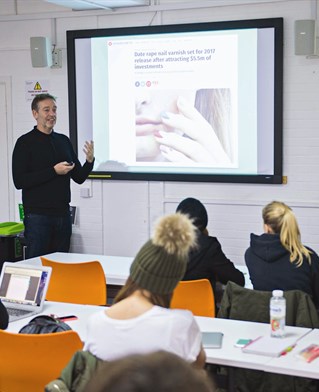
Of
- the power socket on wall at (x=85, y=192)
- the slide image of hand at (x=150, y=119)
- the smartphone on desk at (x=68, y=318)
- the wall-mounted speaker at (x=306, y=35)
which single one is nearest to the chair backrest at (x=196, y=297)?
the smartphone on desk at (x=68, y=318)

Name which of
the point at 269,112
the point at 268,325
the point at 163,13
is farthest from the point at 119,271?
the point at 163,13

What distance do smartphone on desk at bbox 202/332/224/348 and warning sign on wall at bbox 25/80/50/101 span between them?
15.1 feet

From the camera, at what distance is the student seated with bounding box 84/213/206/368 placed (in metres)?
2.26

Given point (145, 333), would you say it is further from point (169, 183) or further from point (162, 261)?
point (169, 183)

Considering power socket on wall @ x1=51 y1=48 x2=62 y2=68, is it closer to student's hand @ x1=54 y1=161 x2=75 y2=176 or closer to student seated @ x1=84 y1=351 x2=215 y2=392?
student's hand @ x1=54 y1=161 x2=75 y2=176

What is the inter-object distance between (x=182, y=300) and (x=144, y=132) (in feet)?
10.4

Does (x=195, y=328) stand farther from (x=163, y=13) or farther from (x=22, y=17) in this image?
(x=22, y=17)

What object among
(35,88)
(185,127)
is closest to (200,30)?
(185,127)

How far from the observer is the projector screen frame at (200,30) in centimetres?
605

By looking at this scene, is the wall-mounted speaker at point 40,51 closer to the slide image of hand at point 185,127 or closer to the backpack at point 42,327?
the slide image of hand at point 185,127

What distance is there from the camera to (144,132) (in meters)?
6.72

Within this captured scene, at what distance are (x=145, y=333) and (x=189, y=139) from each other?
4.40m

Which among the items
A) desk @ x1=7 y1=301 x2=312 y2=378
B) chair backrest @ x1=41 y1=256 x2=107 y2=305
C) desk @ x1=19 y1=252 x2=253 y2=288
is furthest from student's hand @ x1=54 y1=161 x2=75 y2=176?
desk @ x1=7 y1=301 x2=312 y2=378

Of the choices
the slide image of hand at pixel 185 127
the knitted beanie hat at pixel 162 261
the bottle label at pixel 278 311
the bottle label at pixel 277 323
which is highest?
the slide image of hand at pixel 185 127
